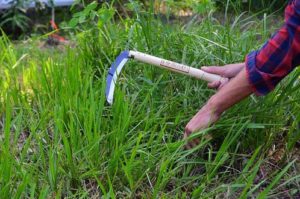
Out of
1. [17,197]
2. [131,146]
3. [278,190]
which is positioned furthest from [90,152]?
[278,190]

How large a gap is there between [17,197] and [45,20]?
4.58 meters

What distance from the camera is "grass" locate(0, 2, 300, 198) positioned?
1.76 metres

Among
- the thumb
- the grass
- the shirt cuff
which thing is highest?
the shirt cuff

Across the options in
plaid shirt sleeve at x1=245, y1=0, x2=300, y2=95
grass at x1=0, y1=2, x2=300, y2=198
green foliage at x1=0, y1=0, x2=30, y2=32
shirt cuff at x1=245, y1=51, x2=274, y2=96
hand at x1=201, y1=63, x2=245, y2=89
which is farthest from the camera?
green foliage at x1=0, y1=0, x2=30, y2=32

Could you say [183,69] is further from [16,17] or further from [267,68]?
[16,17]

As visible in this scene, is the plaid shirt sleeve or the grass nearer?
the plaid shirt sleeve

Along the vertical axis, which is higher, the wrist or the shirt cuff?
the shirt cuff

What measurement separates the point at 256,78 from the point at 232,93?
0.10 meters

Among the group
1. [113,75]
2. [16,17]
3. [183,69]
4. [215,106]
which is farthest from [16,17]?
[215,106]

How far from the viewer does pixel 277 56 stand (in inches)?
63.7

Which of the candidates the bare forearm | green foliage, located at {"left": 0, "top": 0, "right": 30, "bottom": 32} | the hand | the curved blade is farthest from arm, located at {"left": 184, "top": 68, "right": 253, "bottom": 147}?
green foliage, located at {"left": 0, "top": 0, "right": 30, "bottom": 32}

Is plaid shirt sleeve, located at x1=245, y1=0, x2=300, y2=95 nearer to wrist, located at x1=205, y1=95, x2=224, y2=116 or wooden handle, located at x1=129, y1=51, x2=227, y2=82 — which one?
wrist, located at x1=205, y1=95, x2=224, y2=116

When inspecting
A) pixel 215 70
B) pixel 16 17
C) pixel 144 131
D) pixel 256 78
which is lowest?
pixel 16 17

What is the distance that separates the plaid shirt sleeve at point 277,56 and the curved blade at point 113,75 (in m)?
0.63
